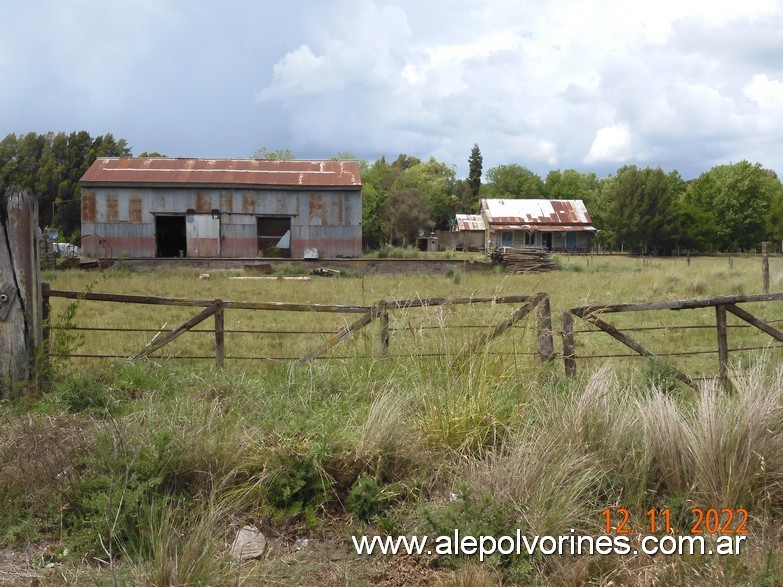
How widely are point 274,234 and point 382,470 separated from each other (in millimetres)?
29003

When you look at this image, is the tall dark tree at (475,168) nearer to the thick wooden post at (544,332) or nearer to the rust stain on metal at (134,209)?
the rust stain on metal at (134,209)

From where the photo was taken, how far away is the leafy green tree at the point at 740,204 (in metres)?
65.7

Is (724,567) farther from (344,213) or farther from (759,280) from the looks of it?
(344,213)

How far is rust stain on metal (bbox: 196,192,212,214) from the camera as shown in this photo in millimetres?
31828

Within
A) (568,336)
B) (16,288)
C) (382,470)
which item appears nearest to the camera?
(382,470)

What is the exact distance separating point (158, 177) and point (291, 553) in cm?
3086

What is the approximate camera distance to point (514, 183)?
312 ft

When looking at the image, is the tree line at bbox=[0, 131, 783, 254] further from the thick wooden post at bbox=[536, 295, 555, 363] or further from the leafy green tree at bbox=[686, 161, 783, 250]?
the thick wooden post at bbox=[536, 295, 555, 363]

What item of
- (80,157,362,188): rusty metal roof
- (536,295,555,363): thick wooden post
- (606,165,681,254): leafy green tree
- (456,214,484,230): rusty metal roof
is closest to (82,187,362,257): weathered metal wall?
(80,157,362,188): rusty metal roof

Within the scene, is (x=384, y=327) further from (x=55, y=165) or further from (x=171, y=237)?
(x=55, y=165)

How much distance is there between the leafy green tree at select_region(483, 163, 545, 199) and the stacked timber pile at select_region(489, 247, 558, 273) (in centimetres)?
6241

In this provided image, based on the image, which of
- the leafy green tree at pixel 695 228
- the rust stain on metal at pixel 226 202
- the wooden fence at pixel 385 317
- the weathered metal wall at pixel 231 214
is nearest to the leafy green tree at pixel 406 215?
the leafy green tree at pixel 695 228

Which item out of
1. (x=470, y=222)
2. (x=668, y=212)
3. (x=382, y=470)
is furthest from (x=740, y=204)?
(x=382, y=470)

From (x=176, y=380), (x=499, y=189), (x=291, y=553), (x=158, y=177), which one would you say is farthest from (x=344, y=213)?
(x=499, y=189)
